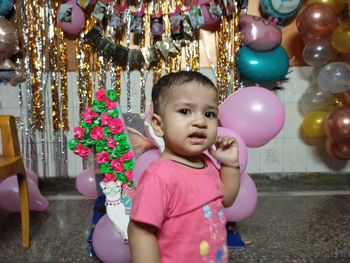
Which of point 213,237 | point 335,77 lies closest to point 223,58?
point 335,77

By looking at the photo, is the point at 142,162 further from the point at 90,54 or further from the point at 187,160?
the point at 90,54

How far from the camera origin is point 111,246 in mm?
1923

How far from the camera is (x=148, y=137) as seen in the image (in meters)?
2.28

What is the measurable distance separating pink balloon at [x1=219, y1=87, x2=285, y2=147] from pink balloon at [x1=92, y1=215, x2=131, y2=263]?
883 millimetres

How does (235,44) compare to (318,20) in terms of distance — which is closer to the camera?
(318,20)

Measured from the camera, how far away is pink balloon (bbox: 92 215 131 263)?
1.92 metres

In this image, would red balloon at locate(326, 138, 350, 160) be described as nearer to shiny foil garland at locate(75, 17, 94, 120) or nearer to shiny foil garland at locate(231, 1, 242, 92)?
shiny foil garland at locate(231, 1, 242, 92)

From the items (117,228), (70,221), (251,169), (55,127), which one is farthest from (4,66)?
(251,169)

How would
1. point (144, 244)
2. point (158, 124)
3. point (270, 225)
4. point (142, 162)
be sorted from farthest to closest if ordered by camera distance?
point (270, 225) < point (142, 162) < point (158, 124) < point (144, 244)

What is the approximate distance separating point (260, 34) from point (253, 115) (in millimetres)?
996

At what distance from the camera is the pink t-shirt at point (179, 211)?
1013mm

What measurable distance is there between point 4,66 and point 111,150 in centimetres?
174

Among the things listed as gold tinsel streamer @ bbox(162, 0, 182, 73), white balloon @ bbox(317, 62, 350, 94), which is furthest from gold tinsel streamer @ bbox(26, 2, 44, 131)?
white balloon @ bbox(317, 62, 350, 94)

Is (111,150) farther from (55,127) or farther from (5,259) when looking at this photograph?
(55,127)
